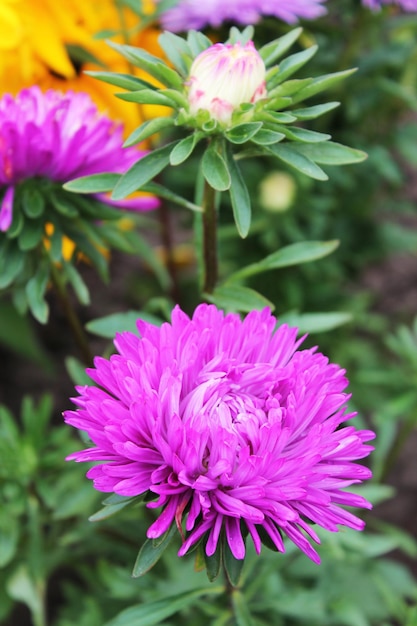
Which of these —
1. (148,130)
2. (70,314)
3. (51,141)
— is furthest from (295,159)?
(70,314)

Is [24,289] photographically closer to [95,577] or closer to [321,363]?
[321,363]

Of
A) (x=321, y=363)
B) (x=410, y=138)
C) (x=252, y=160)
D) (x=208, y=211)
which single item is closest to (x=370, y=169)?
(x=410, y=138)

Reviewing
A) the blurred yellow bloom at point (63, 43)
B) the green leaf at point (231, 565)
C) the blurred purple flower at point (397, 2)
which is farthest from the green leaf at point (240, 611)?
the blurred purple flower at point (397, 2)

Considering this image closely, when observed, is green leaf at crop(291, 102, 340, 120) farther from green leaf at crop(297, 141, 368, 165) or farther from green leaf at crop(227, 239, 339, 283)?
green leaf at crop(227, 239, 339, 283)

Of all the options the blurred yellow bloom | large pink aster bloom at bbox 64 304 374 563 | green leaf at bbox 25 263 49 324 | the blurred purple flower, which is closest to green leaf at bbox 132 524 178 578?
large pink aster bloom at bbox 64 304 374 563

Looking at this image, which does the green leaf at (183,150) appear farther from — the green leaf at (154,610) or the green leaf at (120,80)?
the green leaf at (154,610)
